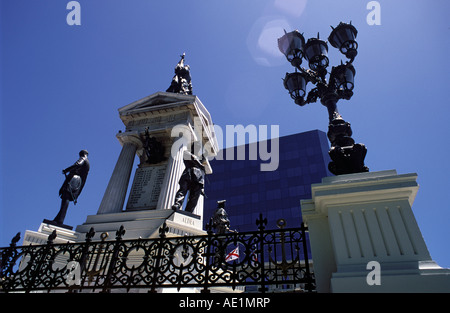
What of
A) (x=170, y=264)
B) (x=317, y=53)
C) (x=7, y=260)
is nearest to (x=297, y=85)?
(x=317, y=53)

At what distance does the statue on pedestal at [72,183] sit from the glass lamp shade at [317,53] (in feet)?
29.2

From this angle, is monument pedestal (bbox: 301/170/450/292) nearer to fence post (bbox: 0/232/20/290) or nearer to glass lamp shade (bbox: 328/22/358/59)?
glass lamp shade (bbox: 328/22/358/59)

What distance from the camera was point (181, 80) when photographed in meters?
15.7

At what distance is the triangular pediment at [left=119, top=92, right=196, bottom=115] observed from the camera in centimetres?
1256

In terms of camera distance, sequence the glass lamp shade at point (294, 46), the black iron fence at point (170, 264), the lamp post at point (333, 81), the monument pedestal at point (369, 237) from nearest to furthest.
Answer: the monument pedestal at point (369, 237), the black iron fence at point (170, 264), the lamp post at point (333, 81), the glass lamp shade at point (294, 46)

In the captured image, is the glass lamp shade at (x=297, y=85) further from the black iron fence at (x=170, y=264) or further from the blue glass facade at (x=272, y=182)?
the blue glass facade at (x=272, y=182)

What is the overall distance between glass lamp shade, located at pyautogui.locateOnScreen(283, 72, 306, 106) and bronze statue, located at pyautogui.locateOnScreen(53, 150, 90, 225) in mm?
8288

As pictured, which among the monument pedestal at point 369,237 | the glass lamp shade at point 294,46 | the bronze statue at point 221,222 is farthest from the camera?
the bronze statue at point 221,222

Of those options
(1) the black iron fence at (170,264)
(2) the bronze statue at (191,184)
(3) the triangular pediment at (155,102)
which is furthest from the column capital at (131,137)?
(1) the black iron fence at (170,264)

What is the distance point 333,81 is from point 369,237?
3.41 metres

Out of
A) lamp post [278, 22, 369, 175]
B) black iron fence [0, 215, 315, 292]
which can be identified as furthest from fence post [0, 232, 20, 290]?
lamp post [278, 22, 369, 175]

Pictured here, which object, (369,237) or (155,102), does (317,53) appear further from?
(155,102)

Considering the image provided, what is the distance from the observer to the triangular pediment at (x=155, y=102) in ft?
41.2
